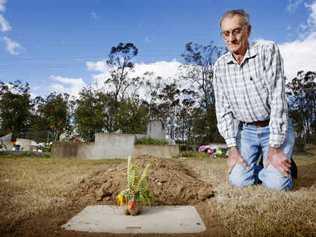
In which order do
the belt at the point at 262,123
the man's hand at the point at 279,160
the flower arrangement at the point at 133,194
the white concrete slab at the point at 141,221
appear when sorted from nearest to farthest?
1. the white concrete slab at the point at 141,221
2. the flower arrangement at the point at 133,194
3. the man's hand at the point at 279,160
4. the belt at the point at 262,123

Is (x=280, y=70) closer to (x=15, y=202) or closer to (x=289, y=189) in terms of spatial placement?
(x=289, y=189)

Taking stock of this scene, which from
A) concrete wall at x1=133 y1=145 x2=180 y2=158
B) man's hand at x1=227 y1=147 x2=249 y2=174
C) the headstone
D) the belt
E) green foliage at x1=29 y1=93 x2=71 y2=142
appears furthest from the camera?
green foliage at x1=29 y1=93 x2=71 y2=142

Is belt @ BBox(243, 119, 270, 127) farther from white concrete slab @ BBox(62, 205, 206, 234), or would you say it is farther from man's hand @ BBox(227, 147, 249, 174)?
white concrete slab @ BBox(62, 205, 206, 234)

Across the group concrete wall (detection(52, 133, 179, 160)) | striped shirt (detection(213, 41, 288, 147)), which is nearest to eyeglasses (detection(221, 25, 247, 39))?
striped shirt (detection(213, 41, 288, 147))

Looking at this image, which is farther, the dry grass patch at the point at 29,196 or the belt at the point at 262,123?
the belt at the point at 262,123

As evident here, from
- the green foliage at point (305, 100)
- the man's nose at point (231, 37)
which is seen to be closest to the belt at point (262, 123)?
the man's nose at point (231, 37)

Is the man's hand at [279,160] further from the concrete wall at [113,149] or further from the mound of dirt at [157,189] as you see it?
the concrete wall at [113,149]

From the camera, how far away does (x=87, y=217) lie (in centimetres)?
342

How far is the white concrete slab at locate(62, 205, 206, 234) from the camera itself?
3.02 metres

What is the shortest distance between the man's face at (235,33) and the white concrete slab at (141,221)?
187 centimetres

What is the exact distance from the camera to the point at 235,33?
424 centimetres

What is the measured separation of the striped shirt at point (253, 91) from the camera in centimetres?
422

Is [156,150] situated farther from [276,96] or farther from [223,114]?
[276,96]

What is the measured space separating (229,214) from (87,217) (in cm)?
124
